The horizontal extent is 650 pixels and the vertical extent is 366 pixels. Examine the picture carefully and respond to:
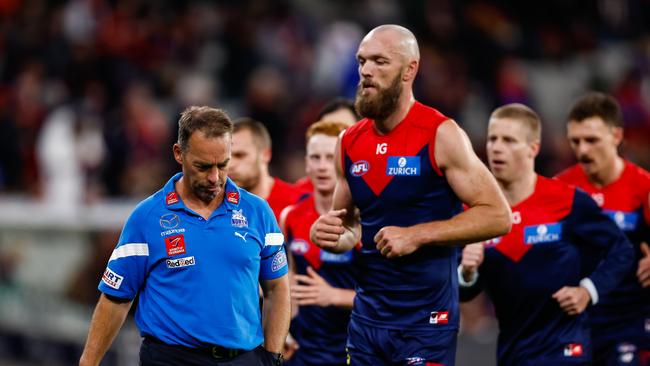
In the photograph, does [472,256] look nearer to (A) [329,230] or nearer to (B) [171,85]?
(A) [329,230]

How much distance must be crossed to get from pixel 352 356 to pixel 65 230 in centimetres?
989

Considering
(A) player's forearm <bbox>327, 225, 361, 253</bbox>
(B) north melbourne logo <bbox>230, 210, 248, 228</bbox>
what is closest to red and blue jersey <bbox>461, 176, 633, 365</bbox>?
(A) player's forearm <bbox>327, 225, 361, 253</bbox>

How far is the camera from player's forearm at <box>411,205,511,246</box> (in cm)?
644

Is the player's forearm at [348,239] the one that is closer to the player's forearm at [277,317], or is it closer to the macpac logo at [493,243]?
the player's forearm at [277,317]

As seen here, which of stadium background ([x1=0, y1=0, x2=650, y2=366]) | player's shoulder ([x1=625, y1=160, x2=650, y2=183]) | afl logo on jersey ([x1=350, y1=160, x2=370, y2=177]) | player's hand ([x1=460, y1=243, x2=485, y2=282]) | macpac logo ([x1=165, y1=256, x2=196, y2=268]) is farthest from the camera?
stadium background ([x1=0, y1=0, x2=650, y2=366])

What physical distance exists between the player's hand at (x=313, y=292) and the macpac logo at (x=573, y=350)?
1.63 m

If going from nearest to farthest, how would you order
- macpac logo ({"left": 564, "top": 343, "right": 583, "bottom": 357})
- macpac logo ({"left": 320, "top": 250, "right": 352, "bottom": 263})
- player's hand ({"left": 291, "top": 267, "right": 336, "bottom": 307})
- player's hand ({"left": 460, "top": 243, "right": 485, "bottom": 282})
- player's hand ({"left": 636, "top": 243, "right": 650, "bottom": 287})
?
1. player's hand ({"left": 460, "top": 243, "right": 485, "bottom": 282})
2. macpac logo ({"left": 564, "top": 343, "right": 583, "bottom": 357})
3. player's hand ({"left": 291, "top": 267, "right": 336, "bottom": 307})
4. macpac logo ({"left": 320, "top": 250, "right": 352, "bottom": 263})
5. player's hand ({"left": 636, "top": 243, "right": 650, "bottom": 287})

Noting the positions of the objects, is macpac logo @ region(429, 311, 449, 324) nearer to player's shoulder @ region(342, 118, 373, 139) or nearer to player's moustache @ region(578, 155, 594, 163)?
player's shoulder @ region(342, 118, 373, 139)

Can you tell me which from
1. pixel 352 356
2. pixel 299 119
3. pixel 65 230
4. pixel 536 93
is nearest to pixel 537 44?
pixel 536 93

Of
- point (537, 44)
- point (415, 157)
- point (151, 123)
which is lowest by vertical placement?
point (415, 157)

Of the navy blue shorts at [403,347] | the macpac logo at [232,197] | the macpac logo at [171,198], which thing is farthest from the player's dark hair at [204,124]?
the navy blue shorts at [403,347]

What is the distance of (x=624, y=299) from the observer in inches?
337

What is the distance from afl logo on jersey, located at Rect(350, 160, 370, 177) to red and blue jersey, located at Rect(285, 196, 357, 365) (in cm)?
136

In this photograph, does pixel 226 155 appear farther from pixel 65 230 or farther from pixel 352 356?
pixel 65 230
